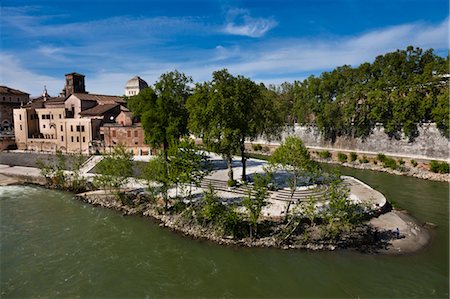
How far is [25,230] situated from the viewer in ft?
74.0

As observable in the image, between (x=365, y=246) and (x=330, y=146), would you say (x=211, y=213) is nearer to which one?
(x=365, y=246)

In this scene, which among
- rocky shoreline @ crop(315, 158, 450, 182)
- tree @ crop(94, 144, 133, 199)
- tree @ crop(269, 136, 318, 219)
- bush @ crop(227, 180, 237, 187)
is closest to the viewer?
tree @ crop(269, 136, 318, 219)

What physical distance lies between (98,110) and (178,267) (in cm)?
3960

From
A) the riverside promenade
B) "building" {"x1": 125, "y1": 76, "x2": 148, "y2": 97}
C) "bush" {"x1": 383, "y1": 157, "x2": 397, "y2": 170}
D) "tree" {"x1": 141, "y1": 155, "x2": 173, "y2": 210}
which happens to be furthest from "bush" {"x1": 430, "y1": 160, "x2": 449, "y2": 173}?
"building" {"x1": 125, "y1": 76, "x2": 148, "y2": 97}

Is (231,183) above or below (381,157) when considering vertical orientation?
below

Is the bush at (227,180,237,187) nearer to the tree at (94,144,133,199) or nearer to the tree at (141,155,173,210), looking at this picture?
the tree at (141,155,173,210)

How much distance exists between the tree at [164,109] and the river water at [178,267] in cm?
1012

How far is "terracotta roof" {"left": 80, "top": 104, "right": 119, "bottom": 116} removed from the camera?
49.4 m

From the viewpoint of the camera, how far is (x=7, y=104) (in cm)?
6488

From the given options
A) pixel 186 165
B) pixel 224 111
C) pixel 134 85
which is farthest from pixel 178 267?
pixel 134 85

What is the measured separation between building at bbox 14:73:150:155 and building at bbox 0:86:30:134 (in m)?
12.6

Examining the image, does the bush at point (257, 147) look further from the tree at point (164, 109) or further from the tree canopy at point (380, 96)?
the tree at point (164, 109)

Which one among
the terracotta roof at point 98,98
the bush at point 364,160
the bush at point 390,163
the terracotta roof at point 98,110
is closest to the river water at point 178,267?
the bush at point 390,163

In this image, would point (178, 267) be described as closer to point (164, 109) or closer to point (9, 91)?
point (164, 109)
